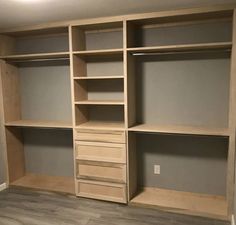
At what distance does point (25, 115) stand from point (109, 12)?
2073 mm

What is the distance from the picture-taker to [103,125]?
3061 millimetres

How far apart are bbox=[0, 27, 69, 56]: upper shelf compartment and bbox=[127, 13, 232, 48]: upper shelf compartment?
95cm

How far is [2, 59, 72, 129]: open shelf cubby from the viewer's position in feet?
11.3

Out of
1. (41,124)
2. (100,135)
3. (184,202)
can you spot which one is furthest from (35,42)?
(184,202)

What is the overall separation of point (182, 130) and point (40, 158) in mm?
2250

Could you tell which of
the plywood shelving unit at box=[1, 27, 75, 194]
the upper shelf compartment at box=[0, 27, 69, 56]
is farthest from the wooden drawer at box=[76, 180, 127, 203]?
the upper shelf compartment at box=[0, 27, 69, 56]

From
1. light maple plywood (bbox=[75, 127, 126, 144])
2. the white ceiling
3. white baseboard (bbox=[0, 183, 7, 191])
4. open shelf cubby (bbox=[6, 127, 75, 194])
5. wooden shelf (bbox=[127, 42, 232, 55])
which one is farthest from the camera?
open shelf cubby (bbox=[6, 127, 75, 194])

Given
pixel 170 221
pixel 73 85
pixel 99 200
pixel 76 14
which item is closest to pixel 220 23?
pixel 76 14

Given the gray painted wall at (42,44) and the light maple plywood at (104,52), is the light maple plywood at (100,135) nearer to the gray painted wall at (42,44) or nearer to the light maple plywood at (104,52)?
the light maple plywood at (104,52)

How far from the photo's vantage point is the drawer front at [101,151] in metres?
2.86

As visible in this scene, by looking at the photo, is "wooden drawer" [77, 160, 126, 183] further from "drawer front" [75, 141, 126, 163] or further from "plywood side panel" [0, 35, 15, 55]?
"plywood side panel" [0, 35, 15, 55]

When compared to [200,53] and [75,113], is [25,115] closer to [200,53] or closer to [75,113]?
[75,113]

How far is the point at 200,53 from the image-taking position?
2.83 m

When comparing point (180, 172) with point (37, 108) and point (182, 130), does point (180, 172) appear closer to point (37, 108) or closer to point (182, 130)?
Result: point (182, 130)
